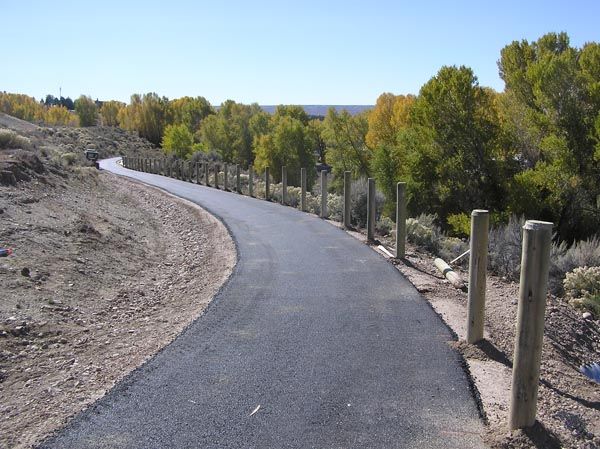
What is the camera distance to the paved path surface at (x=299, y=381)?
14.1ft

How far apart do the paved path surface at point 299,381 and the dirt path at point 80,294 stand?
0.39m

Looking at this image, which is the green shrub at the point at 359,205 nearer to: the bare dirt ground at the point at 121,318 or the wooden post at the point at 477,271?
the bare dirt ground at the point at 121,318

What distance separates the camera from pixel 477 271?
241 inches

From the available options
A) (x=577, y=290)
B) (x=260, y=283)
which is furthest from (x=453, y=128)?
(x=260, y=283)

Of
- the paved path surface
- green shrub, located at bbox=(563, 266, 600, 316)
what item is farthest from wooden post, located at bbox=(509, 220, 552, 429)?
green shrub, located at bbox=(563, 266, 600, 316)

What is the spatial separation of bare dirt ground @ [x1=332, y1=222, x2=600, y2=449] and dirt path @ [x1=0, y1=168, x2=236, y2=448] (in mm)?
3072

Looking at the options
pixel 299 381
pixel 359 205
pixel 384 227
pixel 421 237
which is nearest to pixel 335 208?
pixel 359 205

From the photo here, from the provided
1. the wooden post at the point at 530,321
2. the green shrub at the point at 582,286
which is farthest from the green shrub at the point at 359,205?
the wooden post at the point at 530,321

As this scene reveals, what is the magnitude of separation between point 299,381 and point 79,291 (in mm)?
5662

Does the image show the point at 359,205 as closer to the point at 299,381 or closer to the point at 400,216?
the point at 400,216

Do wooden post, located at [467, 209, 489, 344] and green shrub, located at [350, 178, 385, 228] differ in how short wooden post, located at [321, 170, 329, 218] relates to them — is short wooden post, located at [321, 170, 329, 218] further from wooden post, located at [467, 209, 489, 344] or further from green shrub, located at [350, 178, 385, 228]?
wooden post, located at [467, 209, 489, 344]

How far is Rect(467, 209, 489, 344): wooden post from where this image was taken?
20.0 feet

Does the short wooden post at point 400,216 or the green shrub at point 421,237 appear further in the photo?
the green shrub at point 421,237

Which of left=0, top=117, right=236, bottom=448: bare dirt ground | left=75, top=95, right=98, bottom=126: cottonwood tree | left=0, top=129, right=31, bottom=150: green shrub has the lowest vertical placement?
left=0, top=117, right=236, bottom=448: bare dirt ground
